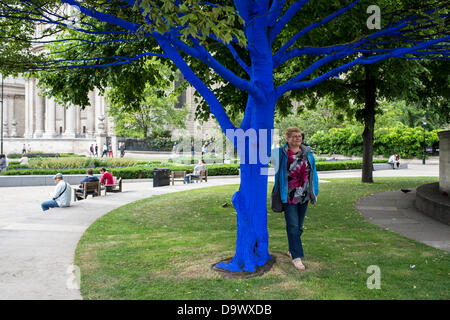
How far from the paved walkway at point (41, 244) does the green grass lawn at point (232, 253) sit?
0.29 m

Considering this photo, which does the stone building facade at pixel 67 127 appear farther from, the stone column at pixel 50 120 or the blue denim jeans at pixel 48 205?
the blue denim jeans at pixel 48 205

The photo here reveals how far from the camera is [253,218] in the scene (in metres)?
5.66

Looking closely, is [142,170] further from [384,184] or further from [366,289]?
[366,289]

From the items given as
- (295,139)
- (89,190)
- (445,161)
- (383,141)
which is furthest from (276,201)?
(383,141)

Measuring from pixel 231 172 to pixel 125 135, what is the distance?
3177cm

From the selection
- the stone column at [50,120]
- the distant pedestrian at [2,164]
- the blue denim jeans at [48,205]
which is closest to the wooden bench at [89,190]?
the blue denim jeans at [48,205]

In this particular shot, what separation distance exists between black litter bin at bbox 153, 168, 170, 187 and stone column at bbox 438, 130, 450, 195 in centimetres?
1253

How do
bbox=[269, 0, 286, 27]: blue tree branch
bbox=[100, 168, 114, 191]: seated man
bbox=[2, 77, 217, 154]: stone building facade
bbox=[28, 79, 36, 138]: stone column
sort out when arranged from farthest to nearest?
1. bbox=[28, 79, 36, 138]: stone column
2. bbox=[2, 77, 217, 154]: stone building facade
3. bbox=[100, 168, 114, 191]: seated man
4. bbox=[269, 0, 286, 27]: blue tree branch

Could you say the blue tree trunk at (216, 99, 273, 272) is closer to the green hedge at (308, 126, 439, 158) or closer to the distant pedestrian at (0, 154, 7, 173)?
the distant pedestrian at (0, 154, 7, 173)

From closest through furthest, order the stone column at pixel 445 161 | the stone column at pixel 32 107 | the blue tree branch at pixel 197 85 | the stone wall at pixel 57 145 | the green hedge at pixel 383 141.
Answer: the blue tree branch at pixel 197 85
the stone column at pixel 445 161
the green hedge at pixel 383 141
the stone wall at pixel 57 145
the stone column at pixel 32 107

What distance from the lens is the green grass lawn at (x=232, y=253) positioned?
4.81 m

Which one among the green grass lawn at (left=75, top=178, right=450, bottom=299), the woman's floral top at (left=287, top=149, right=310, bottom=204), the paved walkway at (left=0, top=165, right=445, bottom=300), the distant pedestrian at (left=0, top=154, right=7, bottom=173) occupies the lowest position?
the paved walkway at (left=0, top=165, right=445, bottom=300)

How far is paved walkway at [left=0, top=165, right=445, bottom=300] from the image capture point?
5.11 m

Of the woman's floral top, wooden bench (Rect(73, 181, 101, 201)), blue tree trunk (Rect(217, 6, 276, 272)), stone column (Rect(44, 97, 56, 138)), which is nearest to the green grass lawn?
blue tree trunk (Rect(217, 6, 276, 272))
